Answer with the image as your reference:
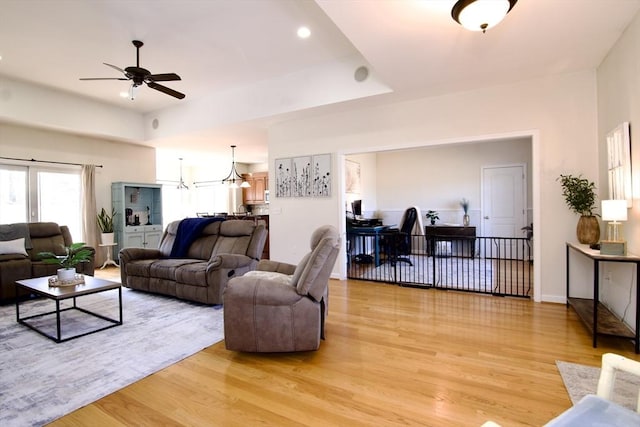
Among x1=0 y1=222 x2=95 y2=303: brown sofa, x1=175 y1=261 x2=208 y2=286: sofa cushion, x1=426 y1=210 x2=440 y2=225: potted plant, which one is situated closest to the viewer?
x1=175 y1=261 x2=208 y2=286: sofa cushion

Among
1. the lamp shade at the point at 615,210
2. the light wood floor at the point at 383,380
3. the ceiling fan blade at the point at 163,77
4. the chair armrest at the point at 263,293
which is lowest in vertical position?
the light wood floor at the point at 383,380

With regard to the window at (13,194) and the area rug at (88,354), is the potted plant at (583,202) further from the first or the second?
the window at (13,194)

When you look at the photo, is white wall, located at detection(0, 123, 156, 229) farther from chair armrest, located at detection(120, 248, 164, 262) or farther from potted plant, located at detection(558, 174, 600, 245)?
potted plant, located at detection(558, 174, 600, 245)

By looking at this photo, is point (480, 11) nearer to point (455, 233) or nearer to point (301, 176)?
point (301, 176)

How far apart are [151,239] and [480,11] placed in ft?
24.1

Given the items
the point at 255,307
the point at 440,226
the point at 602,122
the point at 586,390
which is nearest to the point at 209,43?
the point at 255,307

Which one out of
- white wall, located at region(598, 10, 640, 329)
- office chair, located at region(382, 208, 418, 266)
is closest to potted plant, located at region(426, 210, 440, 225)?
office chair, located at region(382, 208, 418, 266)

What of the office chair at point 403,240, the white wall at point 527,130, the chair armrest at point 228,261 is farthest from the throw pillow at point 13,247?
the office chair at point 403,240

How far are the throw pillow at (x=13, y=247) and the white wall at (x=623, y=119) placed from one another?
23.1ft

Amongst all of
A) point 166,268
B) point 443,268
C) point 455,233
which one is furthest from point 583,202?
point 166,268

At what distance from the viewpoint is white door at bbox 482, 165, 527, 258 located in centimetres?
707

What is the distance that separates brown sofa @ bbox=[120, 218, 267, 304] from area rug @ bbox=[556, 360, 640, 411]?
322 cm

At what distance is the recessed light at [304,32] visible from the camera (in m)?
3.59

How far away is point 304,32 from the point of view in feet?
12.0
